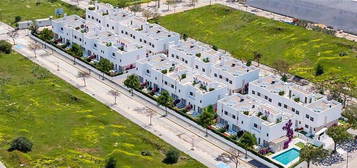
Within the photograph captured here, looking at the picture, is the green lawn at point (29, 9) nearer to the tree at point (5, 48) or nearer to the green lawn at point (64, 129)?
the tree at point (5, 48)

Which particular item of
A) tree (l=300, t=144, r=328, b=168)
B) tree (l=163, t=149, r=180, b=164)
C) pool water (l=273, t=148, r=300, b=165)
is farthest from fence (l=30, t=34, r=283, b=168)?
tree (l=163, t=149, r=180, b=164)

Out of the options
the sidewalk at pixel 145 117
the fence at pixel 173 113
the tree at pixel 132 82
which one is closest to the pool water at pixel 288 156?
the fence at pixel 173 113

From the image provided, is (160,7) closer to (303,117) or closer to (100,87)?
(100,87)

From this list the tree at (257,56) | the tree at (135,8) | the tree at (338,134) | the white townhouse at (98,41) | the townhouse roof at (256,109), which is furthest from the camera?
the tree at (135,8)

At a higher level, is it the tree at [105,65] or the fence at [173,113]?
the tree at [105,65]

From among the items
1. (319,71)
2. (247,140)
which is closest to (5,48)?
(247,140)

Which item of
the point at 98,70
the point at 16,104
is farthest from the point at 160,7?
the point at 16,104

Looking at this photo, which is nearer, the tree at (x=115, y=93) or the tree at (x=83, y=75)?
the tree at (x=115, y=93)
